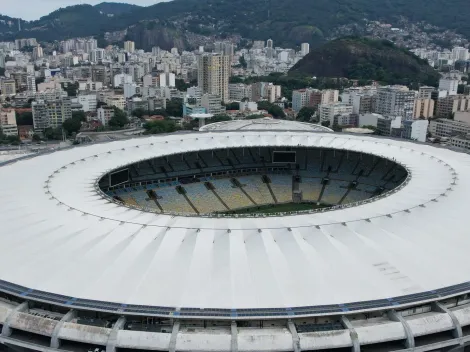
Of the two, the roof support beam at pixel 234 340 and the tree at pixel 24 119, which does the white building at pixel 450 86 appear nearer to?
the tree at pixel 24 119

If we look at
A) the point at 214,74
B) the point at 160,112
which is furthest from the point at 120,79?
the point at 160,112

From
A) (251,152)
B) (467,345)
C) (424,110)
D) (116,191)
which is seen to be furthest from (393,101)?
(467,345)

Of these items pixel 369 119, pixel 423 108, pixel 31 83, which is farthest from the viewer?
pixel 31 83

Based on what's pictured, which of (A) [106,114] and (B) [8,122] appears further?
(A) [106,114]

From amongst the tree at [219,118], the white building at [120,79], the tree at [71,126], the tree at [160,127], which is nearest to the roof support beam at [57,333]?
the tree at [160,127]

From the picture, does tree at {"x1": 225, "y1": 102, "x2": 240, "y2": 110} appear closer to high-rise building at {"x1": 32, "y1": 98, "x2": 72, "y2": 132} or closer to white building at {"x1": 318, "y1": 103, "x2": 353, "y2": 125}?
white building at {"x1": 318, "y1": 103, "x2": 353, "y2": 125}

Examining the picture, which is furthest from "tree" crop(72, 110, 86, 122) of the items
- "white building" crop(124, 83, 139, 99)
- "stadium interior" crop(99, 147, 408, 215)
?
"stadium interior" crop(99, 147, 408, 215)

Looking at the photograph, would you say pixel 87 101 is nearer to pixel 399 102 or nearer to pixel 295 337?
pixel 399 102

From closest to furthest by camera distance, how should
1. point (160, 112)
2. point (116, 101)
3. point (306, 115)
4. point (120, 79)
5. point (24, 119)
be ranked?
point (24, 119) → point (306, 115) → point (160, 112) → point (116, 101) → point (120, 79)
